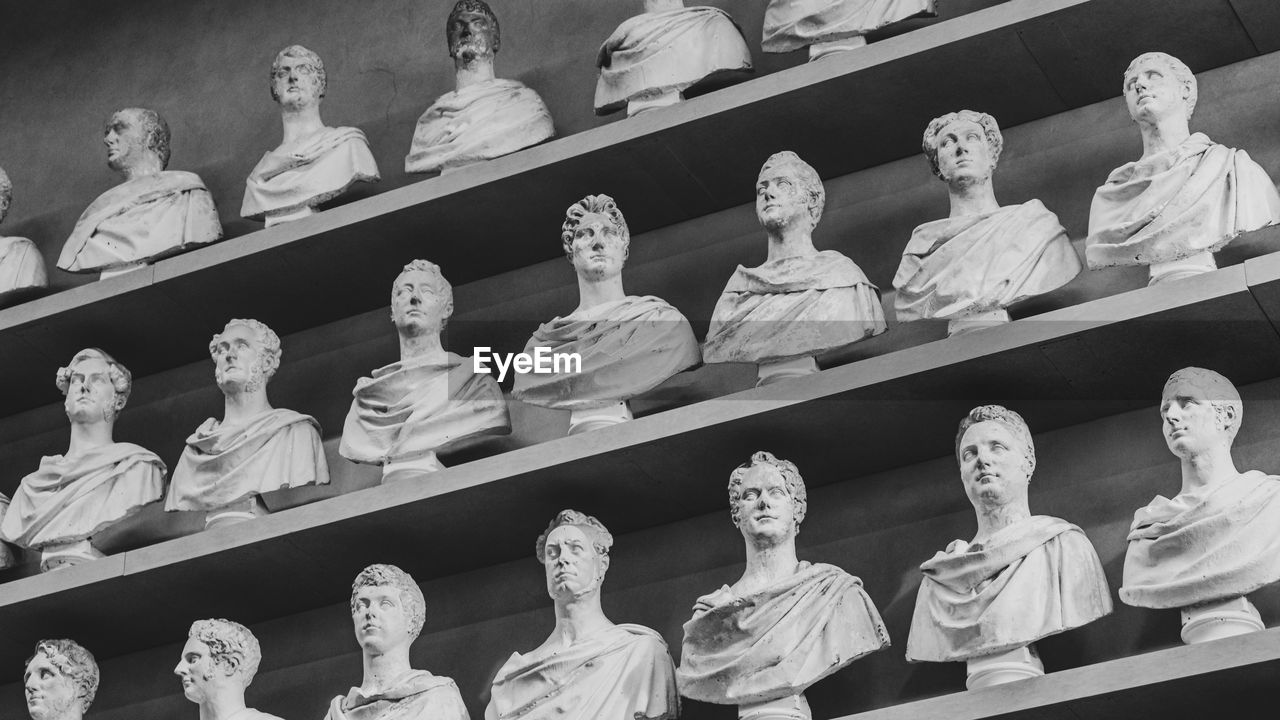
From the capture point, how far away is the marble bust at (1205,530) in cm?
580

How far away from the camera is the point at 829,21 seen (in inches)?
286

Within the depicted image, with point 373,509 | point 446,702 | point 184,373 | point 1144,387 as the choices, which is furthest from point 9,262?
point 1144,387

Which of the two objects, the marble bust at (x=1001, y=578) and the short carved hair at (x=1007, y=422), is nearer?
the marble bust at (x=1001, y=578)

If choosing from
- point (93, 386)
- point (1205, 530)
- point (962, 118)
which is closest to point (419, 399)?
point (93, 386)

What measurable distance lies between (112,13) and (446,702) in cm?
402

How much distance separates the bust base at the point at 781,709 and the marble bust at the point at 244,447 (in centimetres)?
183

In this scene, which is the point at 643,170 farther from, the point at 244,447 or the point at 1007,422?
the point at 1007,422

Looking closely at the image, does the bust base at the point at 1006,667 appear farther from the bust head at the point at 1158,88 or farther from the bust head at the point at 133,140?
the bust head at the point at 133,140

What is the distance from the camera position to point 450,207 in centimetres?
755

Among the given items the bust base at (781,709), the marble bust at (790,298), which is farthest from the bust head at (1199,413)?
the bust base at (781,709)

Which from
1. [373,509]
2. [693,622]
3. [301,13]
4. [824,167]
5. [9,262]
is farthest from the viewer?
[301,13]

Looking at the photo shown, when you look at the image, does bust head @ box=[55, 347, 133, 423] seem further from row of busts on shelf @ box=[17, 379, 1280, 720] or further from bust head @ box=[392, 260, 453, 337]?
row of busts on shelf @ box=[17, 379, 1280, 720]

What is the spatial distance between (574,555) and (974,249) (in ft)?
4.75

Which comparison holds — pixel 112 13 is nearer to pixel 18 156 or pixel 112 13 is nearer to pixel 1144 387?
pixel 18 156
